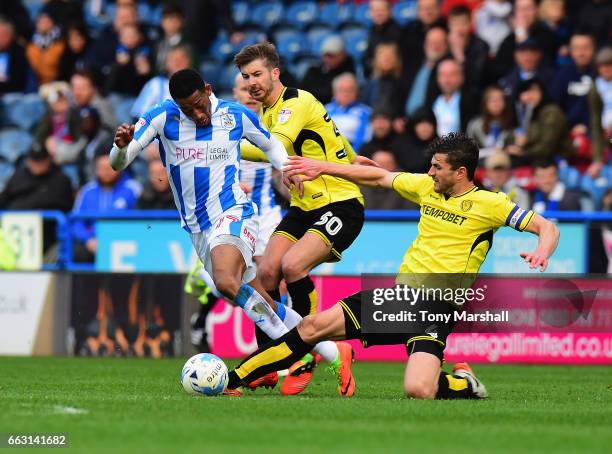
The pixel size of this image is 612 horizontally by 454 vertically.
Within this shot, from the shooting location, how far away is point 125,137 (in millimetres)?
9562

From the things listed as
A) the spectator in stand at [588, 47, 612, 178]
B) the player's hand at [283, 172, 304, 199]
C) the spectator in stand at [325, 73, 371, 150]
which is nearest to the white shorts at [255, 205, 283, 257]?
the player's hand at [283, 172, 304, 199]

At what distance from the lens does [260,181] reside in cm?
1255

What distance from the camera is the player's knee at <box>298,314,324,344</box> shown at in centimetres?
914

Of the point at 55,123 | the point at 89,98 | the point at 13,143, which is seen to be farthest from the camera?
the point at 13,143

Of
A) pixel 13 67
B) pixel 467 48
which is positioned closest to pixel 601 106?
pixel 467 48

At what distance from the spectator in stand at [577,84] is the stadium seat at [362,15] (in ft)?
15.5

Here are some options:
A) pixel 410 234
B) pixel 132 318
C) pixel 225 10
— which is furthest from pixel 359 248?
pixel 225 10

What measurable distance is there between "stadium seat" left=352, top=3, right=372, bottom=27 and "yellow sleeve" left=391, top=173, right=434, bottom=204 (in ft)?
38.5

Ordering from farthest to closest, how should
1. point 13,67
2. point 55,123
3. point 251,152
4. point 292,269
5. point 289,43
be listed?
1. point 13,67
2. point 289,43
3. point 55,123
4. point 251,152
5. point 292,269

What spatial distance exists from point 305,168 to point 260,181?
3046 millimetres

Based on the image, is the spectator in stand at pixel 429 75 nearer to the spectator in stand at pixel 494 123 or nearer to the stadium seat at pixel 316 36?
the spectator in stand at pixel 494 123

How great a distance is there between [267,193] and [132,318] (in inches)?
129

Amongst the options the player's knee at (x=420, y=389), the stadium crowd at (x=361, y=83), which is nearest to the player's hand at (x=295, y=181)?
the player's knee at (x=420, y=389)

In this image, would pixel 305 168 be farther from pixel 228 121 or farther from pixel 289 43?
pixel 289 43
